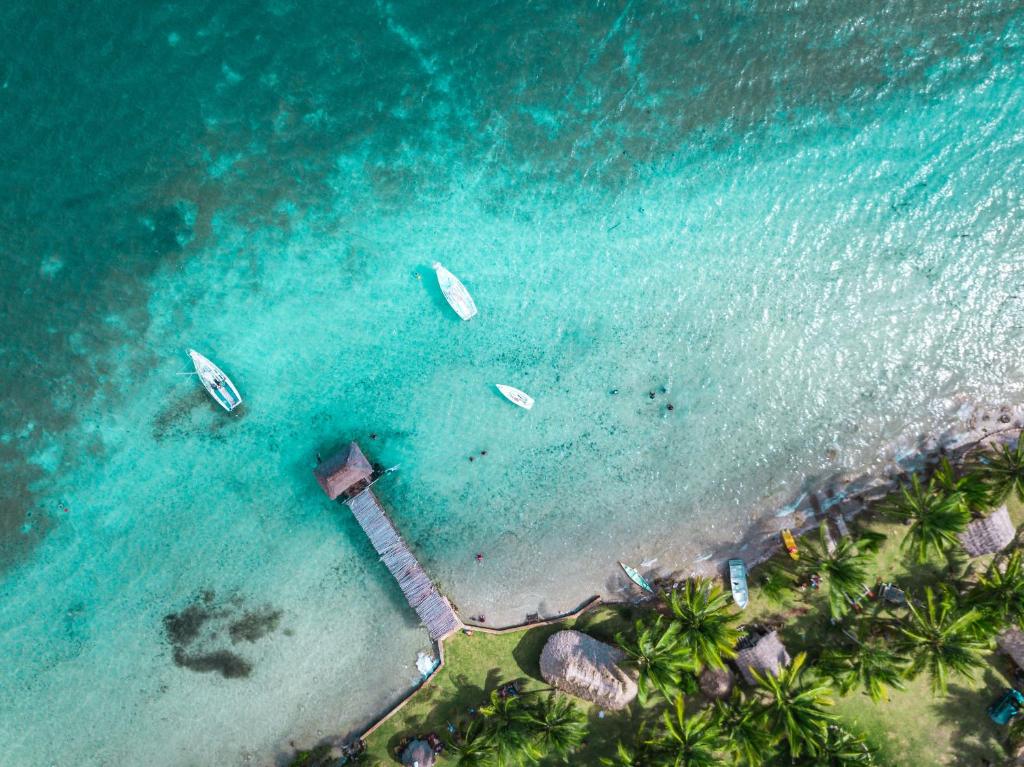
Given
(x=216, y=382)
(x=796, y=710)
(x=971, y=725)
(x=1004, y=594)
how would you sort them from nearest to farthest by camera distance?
(x=796, y=710) < (x=1004, y=594) < (x=971, y=725) < (x=216, y=382)

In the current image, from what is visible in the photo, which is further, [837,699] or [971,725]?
[837,699]

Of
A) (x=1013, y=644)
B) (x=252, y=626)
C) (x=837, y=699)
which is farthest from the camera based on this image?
(x=252, y=626)

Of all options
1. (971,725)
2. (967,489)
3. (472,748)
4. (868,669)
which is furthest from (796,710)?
(472,748)

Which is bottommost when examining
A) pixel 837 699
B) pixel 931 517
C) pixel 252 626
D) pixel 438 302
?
pixel 837 699

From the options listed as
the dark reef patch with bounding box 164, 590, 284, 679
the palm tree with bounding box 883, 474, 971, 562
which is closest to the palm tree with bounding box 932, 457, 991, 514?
the palm tree with bounding box 883, 474, 971, 562

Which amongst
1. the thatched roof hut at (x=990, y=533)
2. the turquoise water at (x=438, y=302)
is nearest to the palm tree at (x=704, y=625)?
the turquoise water at (x=438, y=302)

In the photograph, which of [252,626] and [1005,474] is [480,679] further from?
[1005,474]

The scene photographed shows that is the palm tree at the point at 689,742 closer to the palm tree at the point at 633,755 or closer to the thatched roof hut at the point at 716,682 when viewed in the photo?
the palm tree at the point at 633,755
